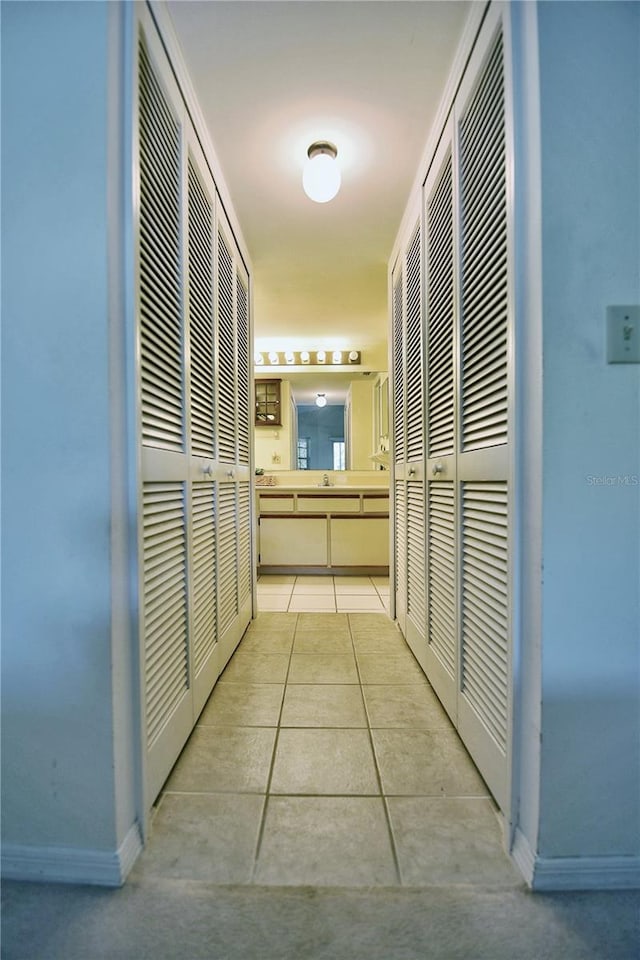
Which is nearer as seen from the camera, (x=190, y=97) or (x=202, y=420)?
(x=190, y=97)

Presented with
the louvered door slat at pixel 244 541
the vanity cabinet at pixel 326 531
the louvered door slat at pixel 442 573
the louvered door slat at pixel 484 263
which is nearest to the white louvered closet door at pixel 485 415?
the louvered door slat at pixel 484 263

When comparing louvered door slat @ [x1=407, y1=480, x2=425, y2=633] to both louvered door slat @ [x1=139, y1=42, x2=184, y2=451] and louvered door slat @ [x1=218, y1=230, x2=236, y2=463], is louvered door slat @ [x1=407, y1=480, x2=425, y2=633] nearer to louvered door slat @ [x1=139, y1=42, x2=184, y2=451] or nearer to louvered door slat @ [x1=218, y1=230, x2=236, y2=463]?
louvered door slat @ [x1=218, y1=230, x2=236, y2=463]

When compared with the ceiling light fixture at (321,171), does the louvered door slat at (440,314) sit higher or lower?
lower

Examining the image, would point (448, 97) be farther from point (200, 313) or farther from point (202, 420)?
point (202, 420)
